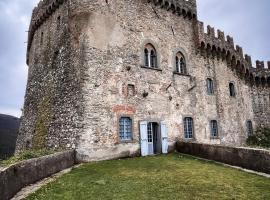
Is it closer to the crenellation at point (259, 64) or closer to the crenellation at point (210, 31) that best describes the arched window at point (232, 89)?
Answer: the crenellation at point (210, 31)

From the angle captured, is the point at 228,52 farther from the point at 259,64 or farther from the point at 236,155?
the point at 236,155

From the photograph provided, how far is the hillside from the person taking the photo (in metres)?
40.4

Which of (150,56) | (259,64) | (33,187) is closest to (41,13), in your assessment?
(150,56)

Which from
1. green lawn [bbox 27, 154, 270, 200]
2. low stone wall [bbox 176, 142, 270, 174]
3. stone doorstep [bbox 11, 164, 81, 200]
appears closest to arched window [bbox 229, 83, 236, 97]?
low stone wall [bbox 176, 142, 270, 174]

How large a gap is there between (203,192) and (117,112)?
7.85 m

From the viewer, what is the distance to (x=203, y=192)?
7.31 metres

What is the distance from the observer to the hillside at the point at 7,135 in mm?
40406

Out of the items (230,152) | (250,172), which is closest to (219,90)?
(230,152)

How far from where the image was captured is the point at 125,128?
47.9 ft

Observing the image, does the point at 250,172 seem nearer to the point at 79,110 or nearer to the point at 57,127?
the point at 79,110

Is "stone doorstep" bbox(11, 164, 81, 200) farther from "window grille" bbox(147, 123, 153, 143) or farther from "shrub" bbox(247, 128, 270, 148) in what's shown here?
"shrub" bbox(247, 128, 270, 148)

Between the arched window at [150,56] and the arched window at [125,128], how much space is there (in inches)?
165

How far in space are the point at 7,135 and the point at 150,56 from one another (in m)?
40.6

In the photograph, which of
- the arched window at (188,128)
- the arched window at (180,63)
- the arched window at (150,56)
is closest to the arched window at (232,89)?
the arched window at (180,63)
